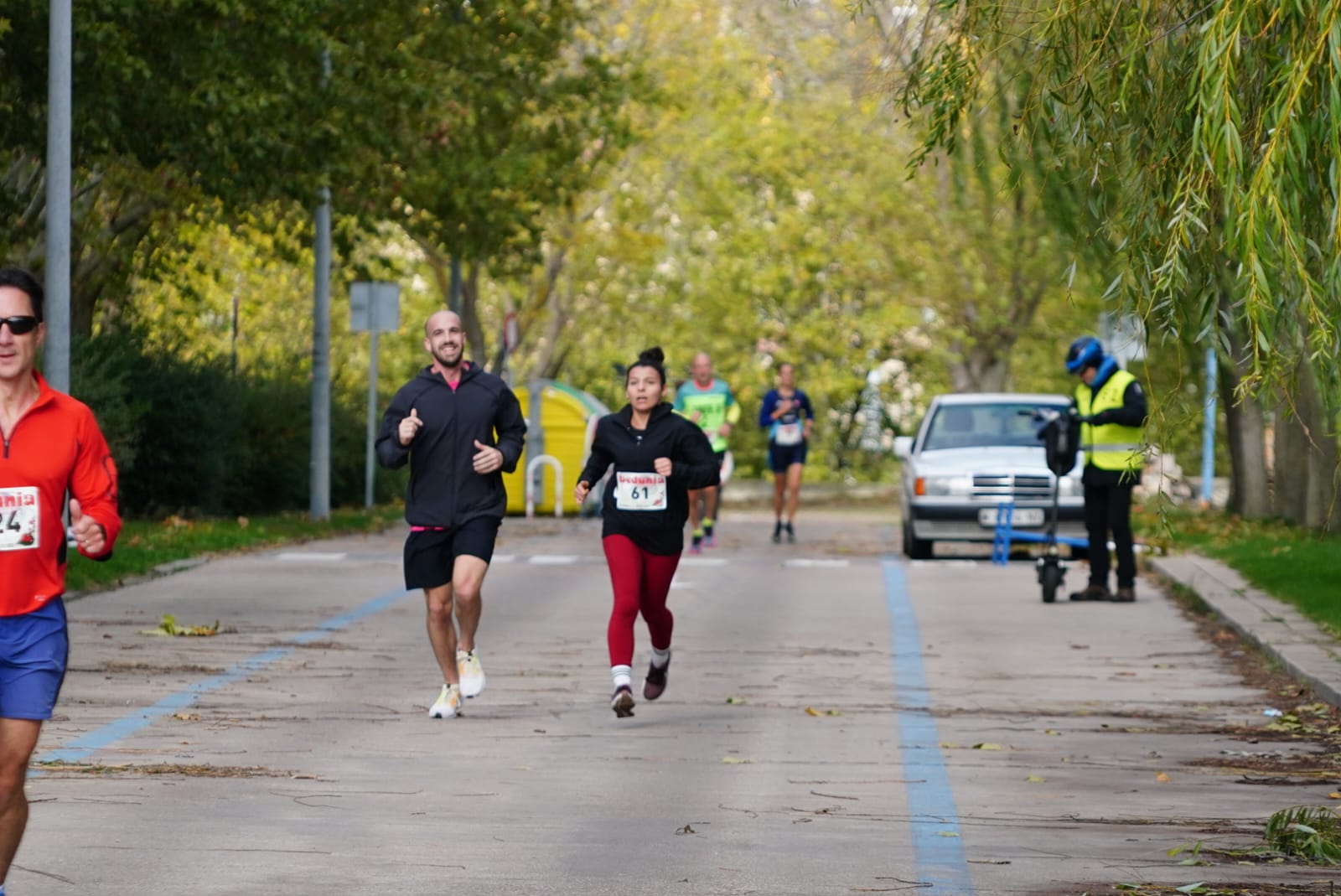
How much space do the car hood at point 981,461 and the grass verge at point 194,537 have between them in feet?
20.8

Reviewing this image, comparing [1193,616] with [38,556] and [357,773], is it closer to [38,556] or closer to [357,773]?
[357,773]

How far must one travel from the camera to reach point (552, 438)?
3559 centimetres

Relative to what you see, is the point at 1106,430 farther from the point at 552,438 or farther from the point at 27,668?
the point at 552,438

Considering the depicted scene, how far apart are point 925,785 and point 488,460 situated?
111 inches

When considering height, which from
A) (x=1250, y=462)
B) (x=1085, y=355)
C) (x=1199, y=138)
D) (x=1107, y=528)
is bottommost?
(x=1107, y=528)

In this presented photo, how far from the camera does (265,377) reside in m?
31.6

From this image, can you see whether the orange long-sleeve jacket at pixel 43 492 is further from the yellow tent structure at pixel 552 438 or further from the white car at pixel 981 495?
the yellow tent structure at pixel 552 438

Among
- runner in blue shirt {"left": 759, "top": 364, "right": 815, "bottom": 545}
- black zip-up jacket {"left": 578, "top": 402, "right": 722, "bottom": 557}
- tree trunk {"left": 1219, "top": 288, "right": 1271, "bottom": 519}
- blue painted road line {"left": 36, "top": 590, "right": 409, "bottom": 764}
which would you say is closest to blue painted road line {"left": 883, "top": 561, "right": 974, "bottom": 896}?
black zip-up jacket {"left": 578, "top": 402, "right": 722, "bottom": 557}

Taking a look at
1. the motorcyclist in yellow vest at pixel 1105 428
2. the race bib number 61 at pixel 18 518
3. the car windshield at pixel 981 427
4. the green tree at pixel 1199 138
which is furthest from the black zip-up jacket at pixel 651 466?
the car windshield at pixel 981 427

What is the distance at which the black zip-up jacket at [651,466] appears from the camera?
11.6 meters

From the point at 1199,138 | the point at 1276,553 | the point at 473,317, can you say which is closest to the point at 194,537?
the point at 1276,553

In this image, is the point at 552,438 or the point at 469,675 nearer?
the point at 469,675

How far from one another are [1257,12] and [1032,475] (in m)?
16.4

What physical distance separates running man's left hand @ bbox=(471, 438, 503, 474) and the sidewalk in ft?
12.9
